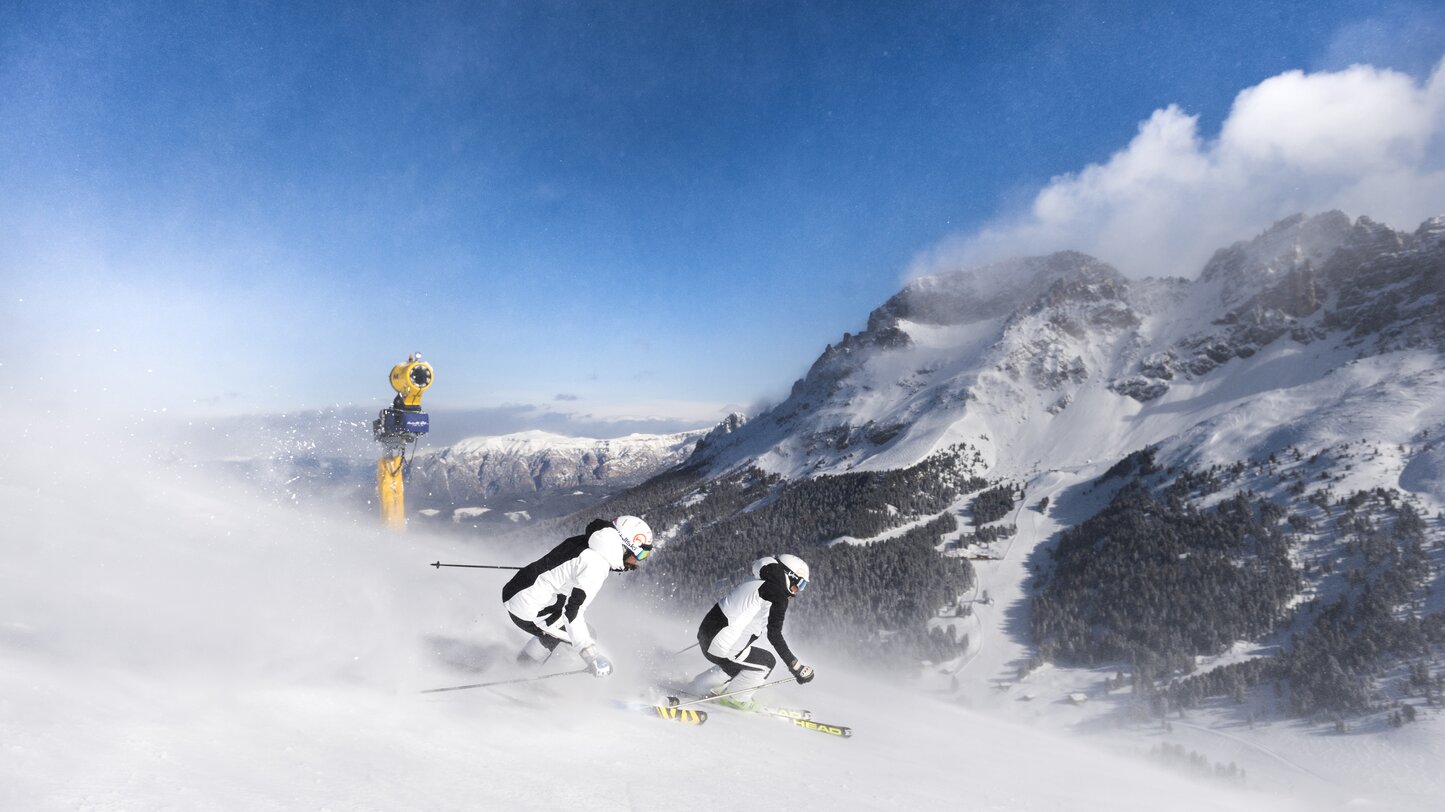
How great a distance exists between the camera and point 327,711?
7.64m

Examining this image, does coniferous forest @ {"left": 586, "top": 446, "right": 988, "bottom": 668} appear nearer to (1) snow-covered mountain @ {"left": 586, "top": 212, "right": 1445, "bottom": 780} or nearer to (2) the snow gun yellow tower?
(1) snow-covered mountain @ {"left": 586, "top": 212, "right": 1445, "bottom": 780}

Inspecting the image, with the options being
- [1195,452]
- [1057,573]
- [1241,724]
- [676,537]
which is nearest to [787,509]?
[676,537]

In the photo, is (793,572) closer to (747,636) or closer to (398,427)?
(747,636)

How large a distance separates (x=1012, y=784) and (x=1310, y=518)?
4252 inches

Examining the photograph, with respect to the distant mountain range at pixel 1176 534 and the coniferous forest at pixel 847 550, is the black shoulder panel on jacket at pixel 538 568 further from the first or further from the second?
the distant mountain range at pixel 1176 534

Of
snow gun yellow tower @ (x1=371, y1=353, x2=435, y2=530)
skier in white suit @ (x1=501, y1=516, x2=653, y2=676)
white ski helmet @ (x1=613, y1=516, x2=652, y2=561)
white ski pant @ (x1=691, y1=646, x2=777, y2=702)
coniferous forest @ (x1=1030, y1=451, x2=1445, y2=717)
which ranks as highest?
snow gun yellow tower @ (x1=371, y1=353, x2=435, y2=530)

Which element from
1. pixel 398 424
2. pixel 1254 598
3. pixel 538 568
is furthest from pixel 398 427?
pixel 1254 598

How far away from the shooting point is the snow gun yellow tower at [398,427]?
24344 mm

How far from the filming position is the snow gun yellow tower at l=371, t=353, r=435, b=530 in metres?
24.3

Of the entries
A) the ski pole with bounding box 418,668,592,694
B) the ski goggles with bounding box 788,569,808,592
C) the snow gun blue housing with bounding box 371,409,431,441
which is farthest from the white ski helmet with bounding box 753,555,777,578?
the snow gun blue housing with bounding box 371,409,431,441

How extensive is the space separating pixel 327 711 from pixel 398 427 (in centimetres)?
1835

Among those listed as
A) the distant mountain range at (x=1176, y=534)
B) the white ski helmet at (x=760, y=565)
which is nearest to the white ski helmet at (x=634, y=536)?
the white ski helmet at (x=760, y=565)

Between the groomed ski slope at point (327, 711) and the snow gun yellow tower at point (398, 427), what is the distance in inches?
340

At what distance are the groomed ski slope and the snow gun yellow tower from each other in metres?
8.64
